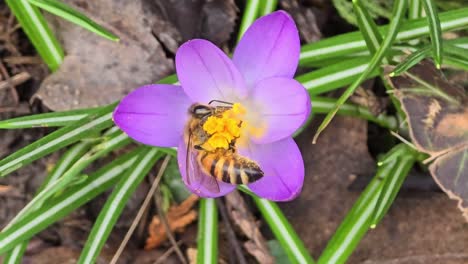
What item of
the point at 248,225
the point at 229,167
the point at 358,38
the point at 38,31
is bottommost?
the point at 248,225

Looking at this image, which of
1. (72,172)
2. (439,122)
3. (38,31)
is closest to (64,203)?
(72,172)

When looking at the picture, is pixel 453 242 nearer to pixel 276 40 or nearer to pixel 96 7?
pixel 276 40

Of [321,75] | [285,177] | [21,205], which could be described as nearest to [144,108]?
[285,177]

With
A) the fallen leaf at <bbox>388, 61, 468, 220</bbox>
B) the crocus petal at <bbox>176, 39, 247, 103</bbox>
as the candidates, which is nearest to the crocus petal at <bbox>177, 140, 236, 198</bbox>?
the crocus petal at <bbox>176, 39, 247, 103</bbox>

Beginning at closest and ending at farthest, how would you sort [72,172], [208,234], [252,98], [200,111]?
[200,111] < [252,98] < [72,172] < [208,234]

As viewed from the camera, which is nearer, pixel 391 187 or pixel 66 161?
pixel 391 187

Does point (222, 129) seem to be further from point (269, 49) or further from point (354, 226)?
point (354, 226)

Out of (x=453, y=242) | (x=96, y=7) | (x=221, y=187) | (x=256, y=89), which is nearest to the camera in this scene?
(x=221, y=187)
